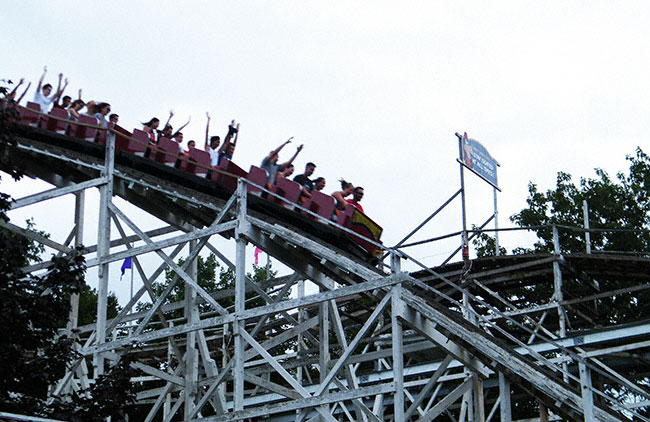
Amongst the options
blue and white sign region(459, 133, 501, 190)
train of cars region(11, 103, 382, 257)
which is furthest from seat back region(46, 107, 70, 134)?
blue and white sign region(459, 133, 501, 190)

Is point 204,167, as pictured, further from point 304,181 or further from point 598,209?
point 598,209

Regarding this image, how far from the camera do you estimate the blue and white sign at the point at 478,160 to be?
73.1ft

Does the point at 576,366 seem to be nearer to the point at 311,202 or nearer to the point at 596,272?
the point at 596,272

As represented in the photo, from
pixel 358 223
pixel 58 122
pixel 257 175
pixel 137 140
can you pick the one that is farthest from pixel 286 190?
pixel 58 122

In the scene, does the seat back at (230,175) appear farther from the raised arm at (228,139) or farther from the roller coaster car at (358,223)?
the roller coaster car at (358,223)

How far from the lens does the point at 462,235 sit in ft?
70.2

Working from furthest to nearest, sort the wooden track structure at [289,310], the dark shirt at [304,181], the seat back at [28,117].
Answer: the dark shirt at [304,181] → the seat back at [28,117] → the wooden track structure at [289,310]

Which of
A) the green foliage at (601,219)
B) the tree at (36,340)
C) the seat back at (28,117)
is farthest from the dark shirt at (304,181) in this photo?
the green foliage at (601,219)

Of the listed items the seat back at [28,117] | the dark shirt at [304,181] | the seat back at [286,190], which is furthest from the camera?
the dark shirt at [304,181]

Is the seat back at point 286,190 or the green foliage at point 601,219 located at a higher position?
the green foliage at point 601,219

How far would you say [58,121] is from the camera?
58.6 ft

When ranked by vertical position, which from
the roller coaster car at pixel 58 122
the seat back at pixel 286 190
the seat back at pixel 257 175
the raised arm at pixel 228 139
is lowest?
the seat back at pixel 286 190

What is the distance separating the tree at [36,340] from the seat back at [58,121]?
3.70 metres

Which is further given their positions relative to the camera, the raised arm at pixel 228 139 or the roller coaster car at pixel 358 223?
the raised arm at pixel 228 139
